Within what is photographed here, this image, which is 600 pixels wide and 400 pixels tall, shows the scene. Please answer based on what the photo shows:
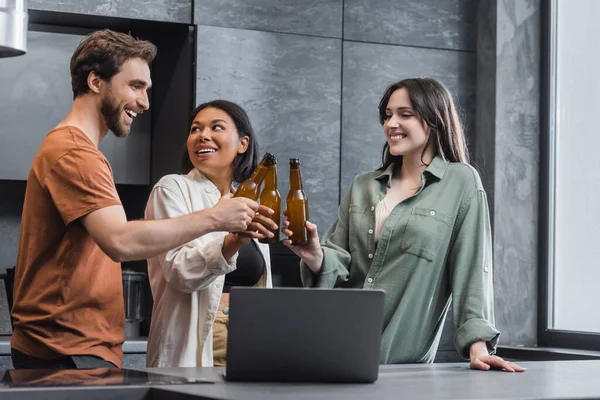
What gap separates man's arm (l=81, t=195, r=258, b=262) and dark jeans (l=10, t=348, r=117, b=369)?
211mm

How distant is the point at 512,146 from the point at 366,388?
2583mm

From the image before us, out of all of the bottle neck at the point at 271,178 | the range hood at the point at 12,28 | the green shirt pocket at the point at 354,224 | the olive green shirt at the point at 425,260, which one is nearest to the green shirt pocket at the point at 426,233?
the olive green shirt at the point at 425,260

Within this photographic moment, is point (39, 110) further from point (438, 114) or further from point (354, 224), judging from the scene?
point (438, 114)

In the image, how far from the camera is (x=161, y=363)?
2412 mm

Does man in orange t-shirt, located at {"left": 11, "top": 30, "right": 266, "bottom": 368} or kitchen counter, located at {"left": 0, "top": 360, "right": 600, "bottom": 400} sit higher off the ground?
man in orange t-shirt, located at {"left": 11, "top": 30, "right": 266, "bottom": 368}

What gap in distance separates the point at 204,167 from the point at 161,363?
0.54 metres

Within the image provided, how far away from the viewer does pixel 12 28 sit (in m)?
2.09

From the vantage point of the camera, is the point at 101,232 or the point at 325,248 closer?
the point at 101,232

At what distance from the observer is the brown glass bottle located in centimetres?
198

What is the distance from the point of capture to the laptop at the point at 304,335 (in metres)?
1.54

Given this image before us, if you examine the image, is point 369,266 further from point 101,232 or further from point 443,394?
point 443,394

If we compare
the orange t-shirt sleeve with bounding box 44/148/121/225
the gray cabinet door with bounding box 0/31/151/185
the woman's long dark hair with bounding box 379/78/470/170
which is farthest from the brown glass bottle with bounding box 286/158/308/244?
the gray cabinet door with bounding box 0/31/151/185

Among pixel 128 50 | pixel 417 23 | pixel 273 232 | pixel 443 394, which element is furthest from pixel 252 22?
pixel 443 394

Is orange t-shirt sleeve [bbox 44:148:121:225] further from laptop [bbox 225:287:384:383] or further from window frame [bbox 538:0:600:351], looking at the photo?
window frame [bbox 538:0:600:351]
